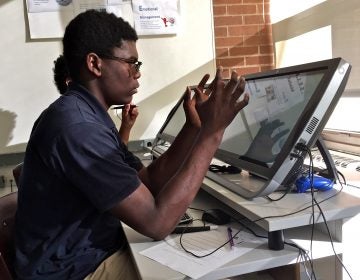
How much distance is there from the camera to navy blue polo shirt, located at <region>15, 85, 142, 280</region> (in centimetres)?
98

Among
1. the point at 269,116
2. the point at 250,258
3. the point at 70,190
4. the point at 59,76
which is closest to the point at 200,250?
the point at 250,258

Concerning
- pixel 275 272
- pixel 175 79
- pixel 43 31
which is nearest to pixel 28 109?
pixel 43 31

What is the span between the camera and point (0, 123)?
2.42 metres

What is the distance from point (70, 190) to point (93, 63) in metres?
0.41

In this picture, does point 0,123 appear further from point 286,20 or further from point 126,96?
point 286,20

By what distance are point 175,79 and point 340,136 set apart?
4.06ft

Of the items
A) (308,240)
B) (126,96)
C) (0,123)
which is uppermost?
(126,96)

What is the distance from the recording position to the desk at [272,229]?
987mm

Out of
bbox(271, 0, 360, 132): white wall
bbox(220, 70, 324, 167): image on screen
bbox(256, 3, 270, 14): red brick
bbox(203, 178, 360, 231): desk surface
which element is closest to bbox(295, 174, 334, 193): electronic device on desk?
bbox(203, 178, 360, 231): desk surface

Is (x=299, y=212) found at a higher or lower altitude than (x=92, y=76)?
lower

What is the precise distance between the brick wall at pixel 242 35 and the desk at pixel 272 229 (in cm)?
177

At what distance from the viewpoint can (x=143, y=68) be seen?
8.57 feet

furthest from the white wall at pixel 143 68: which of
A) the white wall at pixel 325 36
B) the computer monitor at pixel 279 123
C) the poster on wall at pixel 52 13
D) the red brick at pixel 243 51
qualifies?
the computer monitor at pixel 279 123

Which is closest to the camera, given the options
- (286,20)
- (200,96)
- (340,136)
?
(200,96)
